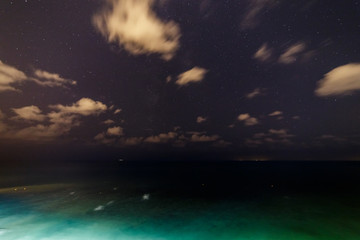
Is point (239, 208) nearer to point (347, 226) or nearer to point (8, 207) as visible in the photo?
point (347, 226)

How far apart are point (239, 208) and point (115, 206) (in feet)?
73.9

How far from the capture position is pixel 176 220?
30.7m

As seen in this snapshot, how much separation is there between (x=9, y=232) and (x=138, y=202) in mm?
22948

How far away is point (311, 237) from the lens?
78.7 ft

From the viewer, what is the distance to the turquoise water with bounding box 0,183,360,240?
24422 millimetres

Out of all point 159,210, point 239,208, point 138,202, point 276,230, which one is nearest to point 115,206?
point 138,202

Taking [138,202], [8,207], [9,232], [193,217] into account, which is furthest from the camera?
[138,202]

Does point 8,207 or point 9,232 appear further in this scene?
point 8,207

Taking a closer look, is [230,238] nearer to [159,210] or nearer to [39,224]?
[159,210]

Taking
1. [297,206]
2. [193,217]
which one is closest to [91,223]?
[193,217]

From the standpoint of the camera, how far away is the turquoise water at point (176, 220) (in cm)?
2442

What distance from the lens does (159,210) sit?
1452 inches

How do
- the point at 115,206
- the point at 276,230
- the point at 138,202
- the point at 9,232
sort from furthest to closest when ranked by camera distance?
the point at 138,202 < the point at 115,206 < the point at 276,230 < the point at 9,232

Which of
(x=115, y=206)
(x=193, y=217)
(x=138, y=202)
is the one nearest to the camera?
(x=193, y=217)
